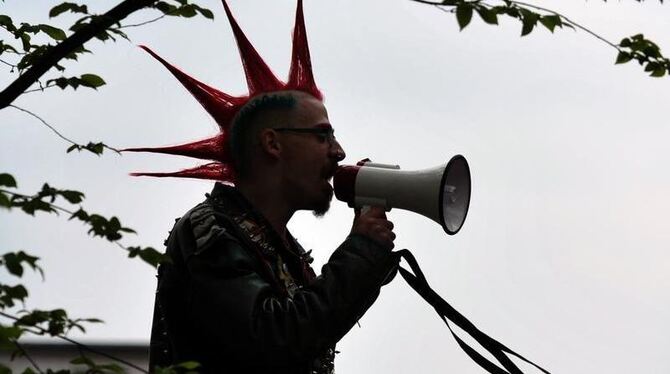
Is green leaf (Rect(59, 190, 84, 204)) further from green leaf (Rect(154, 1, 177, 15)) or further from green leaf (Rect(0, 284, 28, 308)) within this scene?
green leaf (Rect(154, 1, 177, 15))

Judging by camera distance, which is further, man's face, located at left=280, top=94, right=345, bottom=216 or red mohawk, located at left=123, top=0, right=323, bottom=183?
A: red mohawk, located at left=123, top=0, right=323, bottom=183

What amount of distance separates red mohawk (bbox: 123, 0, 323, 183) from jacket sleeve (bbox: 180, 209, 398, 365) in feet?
2.75

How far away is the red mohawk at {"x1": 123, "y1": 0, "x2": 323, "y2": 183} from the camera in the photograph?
6812 millimetres

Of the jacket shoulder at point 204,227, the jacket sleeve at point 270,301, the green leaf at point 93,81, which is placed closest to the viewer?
the green leaf at point 93,81

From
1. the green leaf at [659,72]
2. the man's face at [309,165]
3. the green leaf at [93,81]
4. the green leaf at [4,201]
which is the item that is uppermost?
the man's face at [309,165]

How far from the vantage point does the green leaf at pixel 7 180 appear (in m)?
4.37

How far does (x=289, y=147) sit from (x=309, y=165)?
12 centimetres

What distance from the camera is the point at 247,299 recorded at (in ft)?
19.0

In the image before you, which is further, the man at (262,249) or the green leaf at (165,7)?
the man at (262,249)

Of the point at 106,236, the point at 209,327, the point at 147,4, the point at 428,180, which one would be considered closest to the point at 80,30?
the point at 147,4

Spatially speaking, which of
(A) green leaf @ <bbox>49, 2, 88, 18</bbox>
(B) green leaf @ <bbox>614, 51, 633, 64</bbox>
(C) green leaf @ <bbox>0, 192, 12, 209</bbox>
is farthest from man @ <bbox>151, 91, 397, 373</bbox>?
(C) green leaf @ <bbox>0, 192, 12, 209</bbox>

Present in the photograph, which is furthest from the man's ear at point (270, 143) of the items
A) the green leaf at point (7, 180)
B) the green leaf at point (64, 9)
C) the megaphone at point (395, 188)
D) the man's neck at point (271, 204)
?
the green leaf at point (7, 180)

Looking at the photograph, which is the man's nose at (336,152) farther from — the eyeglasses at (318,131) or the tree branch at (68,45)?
the tree branch at (68,45)

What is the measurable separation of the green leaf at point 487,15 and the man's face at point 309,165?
6.12 feet
